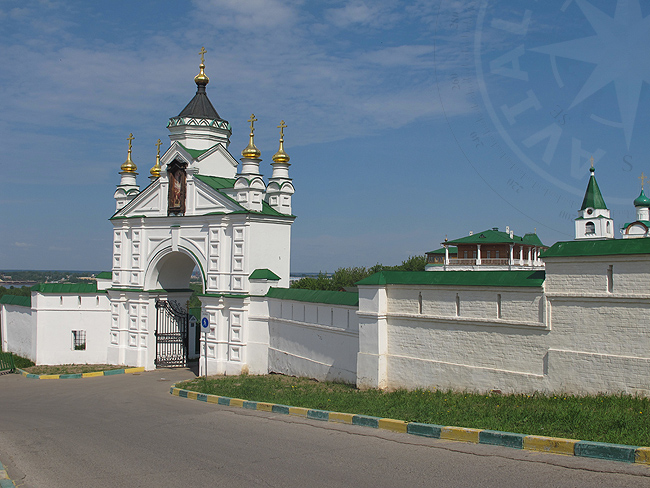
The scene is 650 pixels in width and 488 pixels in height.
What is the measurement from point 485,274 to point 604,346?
8.27ft

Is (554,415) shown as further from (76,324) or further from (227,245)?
(76,324)

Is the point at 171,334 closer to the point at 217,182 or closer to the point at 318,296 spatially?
the point at 217,182

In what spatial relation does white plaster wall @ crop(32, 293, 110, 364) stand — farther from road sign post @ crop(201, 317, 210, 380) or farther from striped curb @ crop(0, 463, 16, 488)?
striped curb @ crop(0, 463, 16, 488)

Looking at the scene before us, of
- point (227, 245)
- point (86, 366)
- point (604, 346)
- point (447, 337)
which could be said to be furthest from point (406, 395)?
point (86, 366)

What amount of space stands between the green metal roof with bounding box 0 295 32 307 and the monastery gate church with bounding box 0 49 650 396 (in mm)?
136

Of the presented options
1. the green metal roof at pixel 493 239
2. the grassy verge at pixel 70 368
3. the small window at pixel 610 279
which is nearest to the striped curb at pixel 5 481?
the small window at pixel 610 279

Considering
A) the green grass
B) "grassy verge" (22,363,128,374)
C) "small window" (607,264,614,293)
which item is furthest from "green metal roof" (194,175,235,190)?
"small window" (607,264,614,293)

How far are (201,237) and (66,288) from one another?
7574 mm

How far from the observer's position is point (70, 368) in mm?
23047

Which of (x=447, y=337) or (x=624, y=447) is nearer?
(x=624, y=447)

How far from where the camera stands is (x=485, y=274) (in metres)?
11.6

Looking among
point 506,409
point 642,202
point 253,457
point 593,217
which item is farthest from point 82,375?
point 642,202

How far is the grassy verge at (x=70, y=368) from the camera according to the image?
22219 millimetres

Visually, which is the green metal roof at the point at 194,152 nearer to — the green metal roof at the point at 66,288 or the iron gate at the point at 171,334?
the iron gate at the point at 171,334
